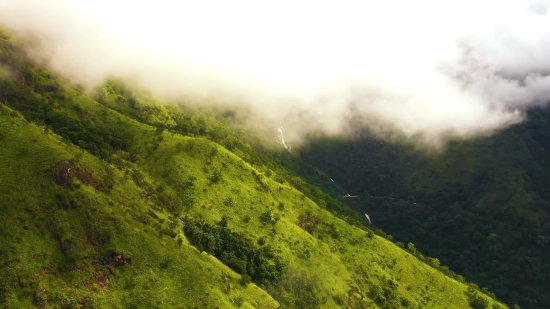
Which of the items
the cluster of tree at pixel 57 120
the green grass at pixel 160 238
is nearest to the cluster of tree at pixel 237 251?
the green grass at pixel 160 238

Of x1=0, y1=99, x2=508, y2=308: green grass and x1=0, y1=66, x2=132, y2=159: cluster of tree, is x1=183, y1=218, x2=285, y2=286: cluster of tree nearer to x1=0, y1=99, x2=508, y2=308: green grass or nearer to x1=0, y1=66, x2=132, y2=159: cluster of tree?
x1=0, y1=99, x2=508, y2=308: green grass

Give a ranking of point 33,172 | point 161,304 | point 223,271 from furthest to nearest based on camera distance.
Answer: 1. point 223,271
2. point 33,172
3. point 161,304

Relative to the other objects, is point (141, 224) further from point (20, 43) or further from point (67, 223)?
point (20, 43)

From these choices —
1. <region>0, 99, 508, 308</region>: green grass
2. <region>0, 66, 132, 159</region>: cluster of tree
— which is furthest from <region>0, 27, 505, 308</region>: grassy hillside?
<region>0, 66, 132, 159</region>: cluster of tree

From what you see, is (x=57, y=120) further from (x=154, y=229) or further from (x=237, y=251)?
(x=237, y=251)

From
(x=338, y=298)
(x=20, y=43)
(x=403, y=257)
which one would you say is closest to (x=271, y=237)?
(x=338, y=298)

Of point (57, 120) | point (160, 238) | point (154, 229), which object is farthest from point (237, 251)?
point (57, 120)
